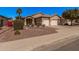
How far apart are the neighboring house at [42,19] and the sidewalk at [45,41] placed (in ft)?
0.86

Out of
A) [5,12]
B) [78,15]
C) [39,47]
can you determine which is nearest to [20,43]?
[39,47]

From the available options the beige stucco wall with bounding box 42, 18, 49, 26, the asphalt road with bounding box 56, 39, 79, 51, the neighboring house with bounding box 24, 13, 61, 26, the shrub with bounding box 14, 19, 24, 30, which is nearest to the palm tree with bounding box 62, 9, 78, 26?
the neighboring house with bounding box 24, 13, 61, 26

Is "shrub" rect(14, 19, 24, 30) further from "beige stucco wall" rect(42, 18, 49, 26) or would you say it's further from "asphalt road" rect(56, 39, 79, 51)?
"asphalt road" rect(56, 39, 79, 51)

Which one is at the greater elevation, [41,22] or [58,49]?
[41,22]

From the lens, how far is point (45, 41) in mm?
6984

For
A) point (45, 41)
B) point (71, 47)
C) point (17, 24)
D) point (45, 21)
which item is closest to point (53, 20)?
point (45, 21)

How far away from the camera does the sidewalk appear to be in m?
6.77

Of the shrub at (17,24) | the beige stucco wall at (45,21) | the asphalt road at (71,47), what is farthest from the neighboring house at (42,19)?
the asphalt road at (71,47)

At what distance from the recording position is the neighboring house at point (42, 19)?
713 cm

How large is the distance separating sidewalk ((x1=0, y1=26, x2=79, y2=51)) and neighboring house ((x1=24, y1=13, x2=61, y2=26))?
0.86 ft

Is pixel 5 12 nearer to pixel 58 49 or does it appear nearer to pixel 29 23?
pixel 29 23
